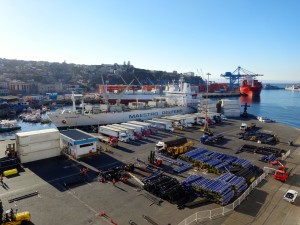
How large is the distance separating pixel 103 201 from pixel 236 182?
39.8 feet

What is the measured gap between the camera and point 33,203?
18344mm

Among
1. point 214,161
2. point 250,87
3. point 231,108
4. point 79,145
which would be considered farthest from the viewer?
point 250,87

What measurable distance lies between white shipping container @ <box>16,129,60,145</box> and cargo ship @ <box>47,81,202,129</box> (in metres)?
19.1

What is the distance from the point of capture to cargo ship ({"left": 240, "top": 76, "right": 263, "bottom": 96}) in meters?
155

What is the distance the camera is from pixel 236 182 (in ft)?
68.3

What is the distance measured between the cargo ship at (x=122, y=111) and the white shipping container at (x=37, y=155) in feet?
62.1

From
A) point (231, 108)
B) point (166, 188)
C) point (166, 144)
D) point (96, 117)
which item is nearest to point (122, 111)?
point (96, 117)

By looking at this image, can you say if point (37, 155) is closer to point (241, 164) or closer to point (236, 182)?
point (236, 182)

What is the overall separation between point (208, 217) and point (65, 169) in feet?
54.1

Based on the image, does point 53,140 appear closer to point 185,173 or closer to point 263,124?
point 185,173

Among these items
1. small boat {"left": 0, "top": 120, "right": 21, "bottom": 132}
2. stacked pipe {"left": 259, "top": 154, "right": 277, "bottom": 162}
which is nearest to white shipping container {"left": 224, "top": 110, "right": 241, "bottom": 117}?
stacked pipe {"left": 259, "top": 154, "right": 277, "bottom": 162}

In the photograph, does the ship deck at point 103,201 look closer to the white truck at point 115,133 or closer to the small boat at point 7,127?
the white truck at point 115,133

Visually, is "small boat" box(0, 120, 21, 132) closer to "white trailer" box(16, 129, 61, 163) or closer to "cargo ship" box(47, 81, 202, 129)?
"cargo ship" box(47, 81, 202, 129)

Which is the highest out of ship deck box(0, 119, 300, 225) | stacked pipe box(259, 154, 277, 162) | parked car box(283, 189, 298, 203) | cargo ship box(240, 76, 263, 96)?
cargo ship box(240, 76, 263, 96)
